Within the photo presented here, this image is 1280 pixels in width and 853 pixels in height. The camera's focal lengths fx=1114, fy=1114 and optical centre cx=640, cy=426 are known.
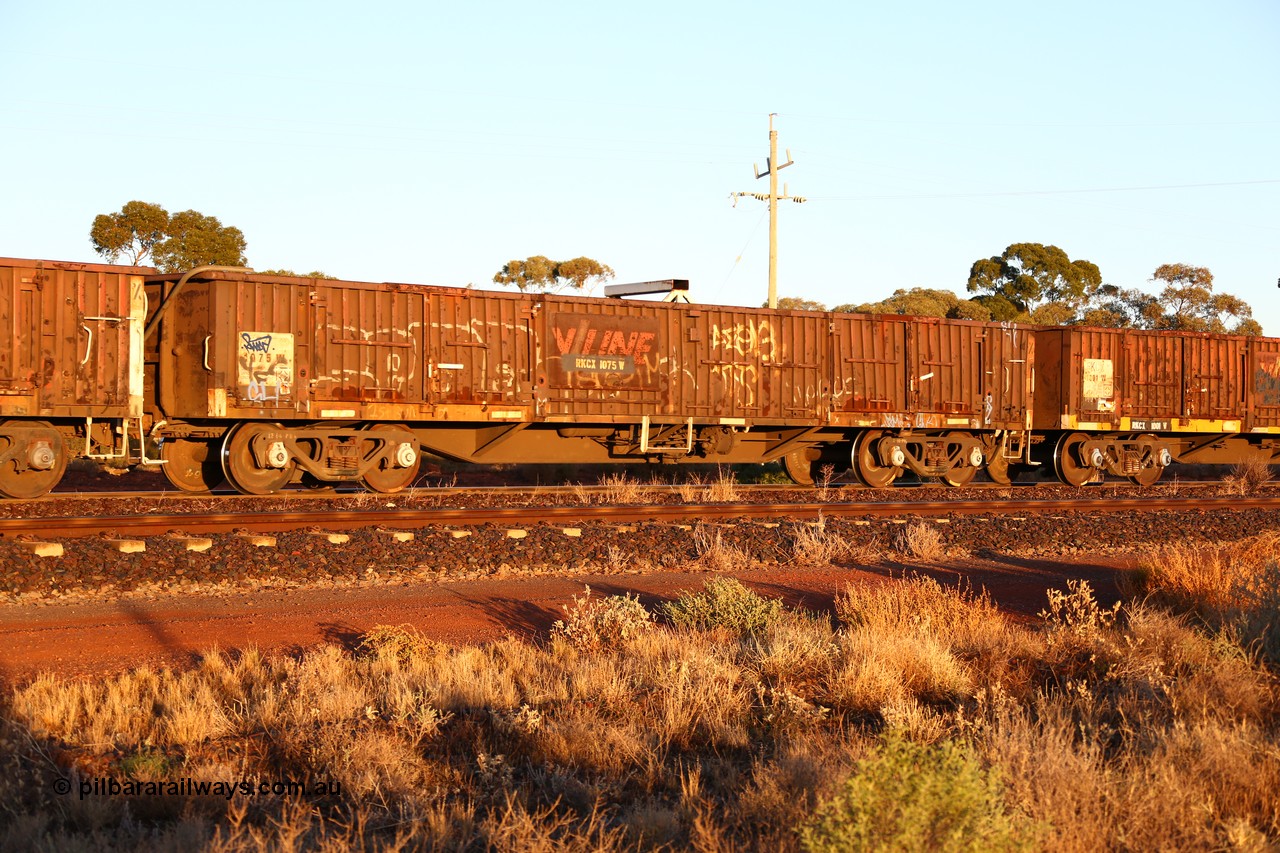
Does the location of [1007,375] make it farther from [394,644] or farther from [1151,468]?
[394,644]

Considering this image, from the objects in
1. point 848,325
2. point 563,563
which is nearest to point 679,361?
point 848,325

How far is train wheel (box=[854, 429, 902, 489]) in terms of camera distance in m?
21.0

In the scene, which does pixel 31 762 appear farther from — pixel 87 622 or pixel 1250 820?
pixel 1250 820

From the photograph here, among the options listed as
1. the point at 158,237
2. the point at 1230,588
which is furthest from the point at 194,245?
the point at 1230,588

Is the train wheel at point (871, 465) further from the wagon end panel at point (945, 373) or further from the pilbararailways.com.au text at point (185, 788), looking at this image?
the pilbararailways.com.au text at point (185, 788)

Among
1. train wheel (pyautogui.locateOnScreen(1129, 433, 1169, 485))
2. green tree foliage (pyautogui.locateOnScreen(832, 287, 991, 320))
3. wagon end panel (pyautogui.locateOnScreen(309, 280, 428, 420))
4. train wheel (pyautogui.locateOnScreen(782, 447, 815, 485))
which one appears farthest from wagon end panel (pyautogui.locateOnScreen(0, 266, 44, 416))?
green tree foliage (pyautogui.locateOnScreen(832, 287, 991, 320))

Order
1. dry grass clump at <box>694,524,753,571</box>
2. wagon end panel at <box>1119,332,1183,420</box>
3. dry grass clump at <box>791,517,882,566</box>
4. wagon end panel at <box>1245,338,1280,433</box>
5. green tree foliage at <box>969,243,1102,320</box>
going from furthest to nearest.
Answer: green tree foliage at <box>969,243,1102,320</box>, wagon end panel at <box>1245,338,1280,433</box>, wagon end panel at <box>1119,332,1183,420</box>, dry grass clump at <box>791,517,882,566</box>, dry grass clump at <box>694,524,753,571</box>

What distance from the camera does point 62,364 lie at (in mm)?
14766

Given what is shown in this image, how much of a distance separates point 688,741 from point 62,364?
12.2 m

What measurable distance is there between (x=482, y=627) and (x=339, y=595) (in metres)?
1.78

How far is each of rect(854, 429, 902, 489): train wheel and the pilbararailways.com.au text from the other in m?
16.7

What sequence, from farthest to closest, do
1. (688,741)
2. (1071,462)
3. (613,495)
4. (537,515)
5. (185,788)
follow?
(1071,462)
(613,495)
(537,515)
(688,741)
(185,788)

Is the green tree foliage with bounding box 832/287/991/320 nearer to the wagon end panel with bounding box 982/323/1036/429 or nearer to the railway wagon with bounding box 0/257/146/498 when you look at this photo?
the wagon end panel with bounding box 982/323/1036/429

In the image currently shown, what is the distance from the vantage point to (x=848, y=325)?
813 inches
